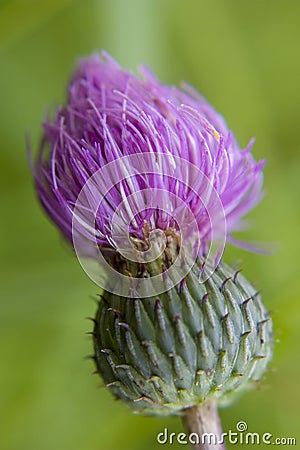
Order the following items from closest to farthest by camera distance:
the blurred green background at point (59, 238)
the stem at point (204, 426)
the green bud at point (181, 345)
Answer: the green bud at point (181, 345)
the stem at point (204, 426)
the blurred green background at point (59, 238)

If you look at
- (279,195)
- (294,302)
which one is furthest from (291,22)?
(294,302)

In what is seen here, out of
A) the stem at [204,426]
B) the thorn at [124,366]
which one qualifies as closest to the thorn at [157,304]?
the thorn at [124,366]

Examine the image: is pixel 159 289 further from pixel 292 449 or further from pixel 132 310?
pixel 292 449

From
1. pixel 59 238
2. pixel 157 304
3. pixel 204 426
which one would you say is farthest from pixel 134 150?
pixel 59 238

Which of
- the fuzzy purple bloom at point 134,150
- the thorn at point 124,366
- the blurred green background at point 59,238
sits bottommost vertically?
the thorn at point 124,366

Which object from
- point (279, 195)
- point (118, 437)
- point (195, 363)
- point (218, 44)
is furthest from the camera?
point (218, 44)

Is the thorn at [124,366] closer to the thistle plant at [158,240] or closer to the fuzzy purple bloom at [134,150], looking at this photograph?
the thistle plant at [158,240]

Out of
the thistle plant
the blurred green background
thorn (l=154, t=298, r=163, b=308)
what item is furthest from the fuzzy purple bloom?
the blurred green background

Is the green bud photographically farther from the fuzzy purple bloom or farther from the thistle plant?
the fuzzy purple bloom
